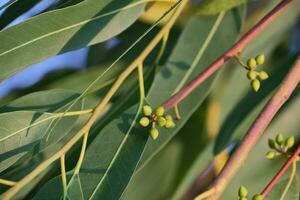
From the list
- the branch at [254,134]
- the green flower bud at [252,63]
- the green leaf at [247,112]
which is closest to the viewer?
the branch at [254,134]

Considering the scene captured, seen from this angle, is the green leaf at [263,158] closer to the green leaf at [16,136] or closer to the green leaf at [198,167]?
the green leaf at [198,167]

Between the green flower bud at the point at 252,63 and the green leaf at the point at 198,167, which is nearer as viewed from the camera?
the green flower bud at the point at 252,63

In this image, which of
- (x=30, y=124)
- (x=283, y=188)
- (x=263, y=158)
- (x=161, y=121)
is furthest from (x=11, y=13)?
(x=263, y=158)

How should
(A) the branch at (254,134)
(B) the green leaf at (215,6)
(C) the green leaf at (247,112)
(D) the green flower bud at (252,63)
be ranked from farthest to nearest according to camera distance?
(C) the green leaf at (247,112)
(B) the green leaf at (215,6)
(D) the green flower bud at (252,63)
(A) the branch at (254,134)

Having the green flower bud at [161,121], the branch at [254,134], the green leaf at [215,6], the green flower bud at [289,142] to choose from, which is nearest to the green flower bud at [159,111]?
the green flower bud at [161,121]

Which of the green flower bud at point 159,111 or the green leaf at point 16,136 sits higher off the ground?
the green leaf at point 16,136

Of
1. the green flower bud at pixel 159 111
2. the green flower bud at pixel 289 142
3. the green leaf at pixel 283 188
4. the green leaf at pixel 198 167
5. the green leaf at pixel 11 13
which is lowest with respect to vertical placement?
the green leaf at pixel 283 188

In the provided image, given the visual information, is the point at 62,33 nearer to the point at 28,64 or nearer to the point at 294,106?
the point at 28,64
